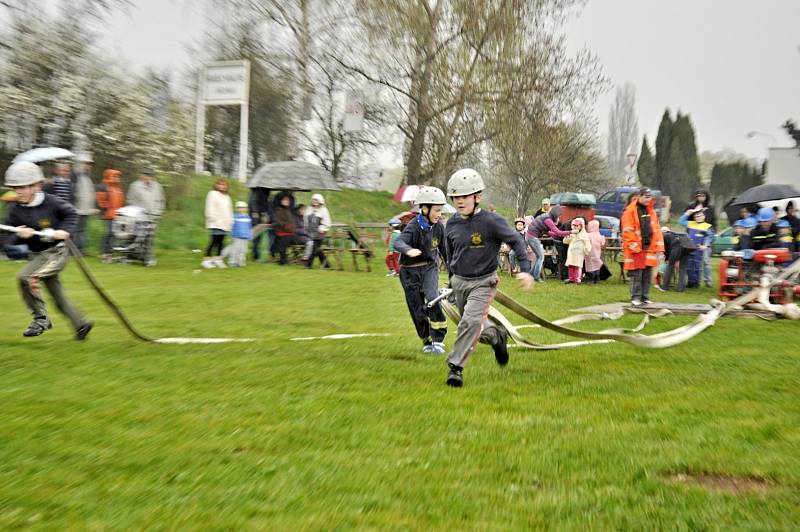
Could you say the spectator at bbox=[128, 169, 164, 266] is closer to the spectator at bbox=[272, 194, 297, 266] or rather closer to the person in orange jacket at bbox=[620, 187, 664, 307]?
the spectator at bbox=[272, 194, 297, 266]

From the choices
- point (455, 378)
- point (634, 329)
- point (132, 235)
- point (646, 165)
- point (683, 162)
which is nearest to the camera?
point (455, 378)

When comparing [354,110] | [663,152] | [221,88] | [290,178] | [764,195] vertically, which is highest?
[663,152]

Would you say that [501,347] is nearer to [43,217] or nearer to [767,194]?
[43,217]

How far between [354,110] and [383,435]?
29241 millimetres

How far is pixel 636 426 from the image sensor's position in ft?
17.5

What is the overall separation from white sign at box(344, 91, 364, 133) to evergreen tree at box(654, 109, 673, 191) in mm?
40794

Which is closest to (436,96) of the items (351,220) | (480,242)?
(351,220)

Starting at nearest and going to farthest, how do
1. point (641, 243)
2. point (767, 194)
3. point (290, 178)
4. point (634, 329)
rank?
1. point (634, 329)
2. point (641, 243)
3. point (767, 194)
4. point (290, 178)

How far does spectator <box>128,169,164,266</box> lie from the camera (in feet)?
61.9

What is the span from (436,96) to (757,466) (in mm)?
27365

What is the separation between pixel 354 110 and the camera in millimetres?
33281

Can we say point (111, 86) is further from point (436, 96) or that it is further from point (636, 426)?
point (636, 426)

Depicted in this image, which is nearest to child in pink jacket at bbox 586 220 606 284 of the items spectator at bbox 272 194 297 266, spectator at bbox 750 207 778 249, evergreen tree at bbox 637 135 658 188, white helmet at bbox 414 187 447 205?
spectator at bbox 750 207 778 249

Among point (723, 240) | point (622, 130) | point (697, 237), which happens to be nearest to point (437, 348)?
point (697, 237)
